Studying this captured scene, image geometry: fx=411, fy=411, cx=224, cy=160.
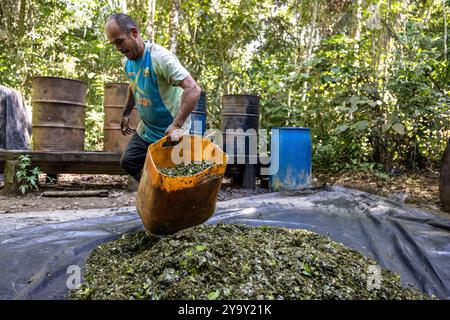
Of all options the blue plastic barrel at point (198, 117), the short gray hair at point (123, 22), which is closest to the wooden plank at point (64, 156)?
the blue plastic barrel at point (198, 117)

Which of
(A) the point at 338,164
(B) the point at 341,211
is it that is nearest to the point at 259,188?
(A) the point at 338,164

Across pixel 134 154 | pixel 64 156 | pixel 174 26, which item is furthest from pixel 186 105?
pixel 174 26

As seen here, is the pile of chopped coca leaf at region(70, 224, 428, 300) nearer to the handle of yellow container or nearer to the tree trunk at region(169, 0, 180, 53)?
the handle of yellow container

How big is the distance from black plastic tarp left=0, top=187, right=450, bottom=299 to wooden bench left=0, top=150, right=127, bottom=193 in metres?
1.77

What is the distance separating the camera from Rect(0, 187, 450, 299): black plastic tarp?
185 cm

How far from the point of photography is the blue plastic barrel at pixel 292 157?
4.77 meters

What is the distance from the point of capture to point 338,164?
5.70m

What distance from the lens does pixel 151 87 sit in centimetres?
243

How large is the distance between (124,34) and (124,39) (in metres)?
0.03

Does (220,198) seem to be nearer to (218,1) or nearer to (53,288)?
(53,288)

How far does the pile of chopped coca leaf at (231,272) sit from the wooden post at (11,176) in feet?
8.87

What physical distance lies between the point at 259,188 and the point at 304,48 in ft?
12.7

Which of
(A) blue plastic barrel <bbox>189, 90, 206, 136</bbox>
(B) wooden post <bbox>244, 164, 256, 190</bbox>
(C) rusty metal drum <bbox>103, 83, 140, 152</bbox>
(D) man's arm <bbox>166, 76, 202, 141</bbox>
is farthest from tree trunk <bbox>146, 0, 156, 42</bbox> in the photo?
(D) man's arm <bbox>166, 76, 202, 141</bbox>
